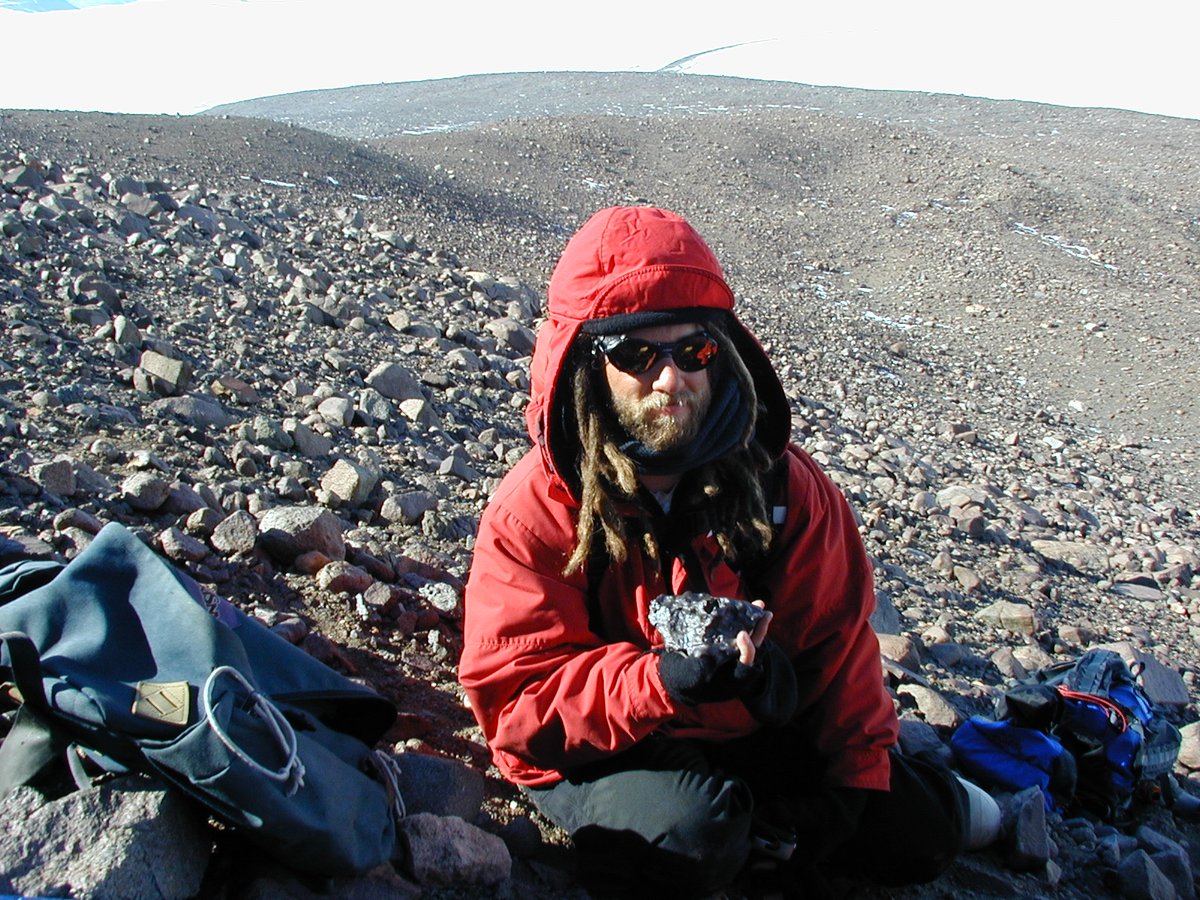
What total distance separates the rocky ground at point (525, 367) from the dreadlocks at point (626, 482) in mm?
723

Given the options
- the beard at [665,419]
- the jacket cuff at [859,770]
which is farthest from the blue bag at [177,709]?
the jacket cuff at [859,770]

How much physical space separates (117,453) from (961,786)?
2643 mm

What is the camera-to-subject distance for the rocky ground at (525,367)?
3080mm

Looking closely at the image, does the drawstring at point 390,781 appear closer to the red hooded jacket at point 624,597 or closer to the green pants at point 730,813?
the red hooded jacket at point 624,597

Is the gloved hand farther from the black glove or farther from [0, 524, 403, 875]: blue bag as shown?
[0, 524, 403, 875]: blue bag

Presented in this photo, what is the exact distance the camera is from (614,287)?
2.11 meters

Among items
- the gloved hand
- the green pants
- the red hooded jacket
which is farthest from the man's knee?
the gloved hand

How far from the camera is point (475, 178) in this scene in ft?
33.2

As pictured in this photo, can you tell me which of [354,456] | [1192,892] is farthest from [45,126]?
[1192,892]

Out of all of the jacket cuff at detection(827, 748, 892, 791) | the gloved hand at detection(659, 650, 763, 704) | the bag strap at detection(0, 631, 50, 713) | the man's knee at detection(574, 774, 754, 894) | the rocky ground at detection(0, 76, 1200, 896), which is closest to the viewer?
the bag strap at detection(0, 631, 50, 713)

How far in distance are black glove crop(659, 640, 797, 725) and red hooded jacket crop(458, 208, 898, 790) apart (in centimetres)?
5

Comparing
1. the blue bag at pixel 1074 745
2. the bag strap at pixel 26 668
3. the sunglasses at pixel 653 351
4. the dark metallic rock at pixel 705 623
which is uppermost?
the sunglasses at pixel 653 351

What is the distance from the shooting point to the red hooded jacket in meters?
2.10

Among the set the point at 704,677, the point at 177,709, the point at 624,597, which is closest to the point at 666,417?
the point at 624,597
